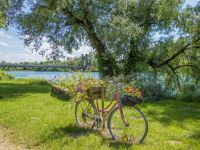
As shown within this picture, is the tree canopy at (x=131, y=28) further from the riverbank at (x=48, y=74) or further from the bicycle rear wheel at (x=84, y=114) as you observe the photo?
the bicycle rear wheel at (x=84, y=114)

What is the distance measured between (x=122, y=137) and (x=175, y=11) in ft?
61.1

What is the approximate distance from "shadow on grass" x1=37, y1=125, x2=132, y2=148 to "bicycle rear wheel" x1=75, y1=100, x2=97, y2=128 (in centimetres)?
30

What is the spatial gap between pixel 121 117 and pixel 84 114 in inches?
75.2

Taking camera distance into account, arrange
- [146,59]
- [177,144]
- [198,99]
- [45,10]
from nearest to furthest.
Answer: [177,144], [198,99], [146,59], [45,10]

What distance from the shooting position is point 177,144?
32.4ft

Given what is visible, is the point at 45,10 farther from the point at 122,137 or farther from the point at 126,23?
the point at 122,137

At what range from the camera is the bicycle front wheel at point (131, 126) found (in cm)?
991

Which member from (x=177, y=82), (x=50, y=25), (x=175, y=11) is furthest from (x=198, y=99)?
(x=50, y=25)

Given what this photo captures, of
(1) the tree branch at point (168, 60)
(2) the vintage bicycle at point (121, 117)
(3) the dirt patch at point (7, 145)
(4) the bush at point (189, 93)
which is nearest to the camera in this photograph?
(3) the dirt patch at point (7, 145)

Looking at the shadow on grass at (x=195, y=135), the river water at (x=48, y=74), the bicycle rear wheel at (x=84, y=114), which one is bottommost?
the shadow on grass at (x=195, y=135)

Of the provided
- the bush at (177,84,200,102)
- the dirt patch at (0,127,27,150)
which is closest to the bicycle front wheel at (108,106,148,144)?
the dirt patch at (0,127,27,150)

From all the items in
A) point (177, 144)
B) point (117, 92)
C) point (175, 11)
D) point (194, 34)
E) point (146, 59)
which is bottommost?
point (177, 144)

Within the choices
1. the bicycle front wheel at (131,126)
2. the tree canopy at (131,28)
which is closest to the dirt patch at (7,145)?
the bicycle front wheel at (131,126)

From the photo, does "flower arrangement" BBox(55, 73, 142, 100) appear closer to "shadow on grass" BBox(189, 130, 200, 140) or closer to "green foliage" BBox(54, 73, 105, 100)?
"green foliage" BBox(54, 73, 105, 100)
